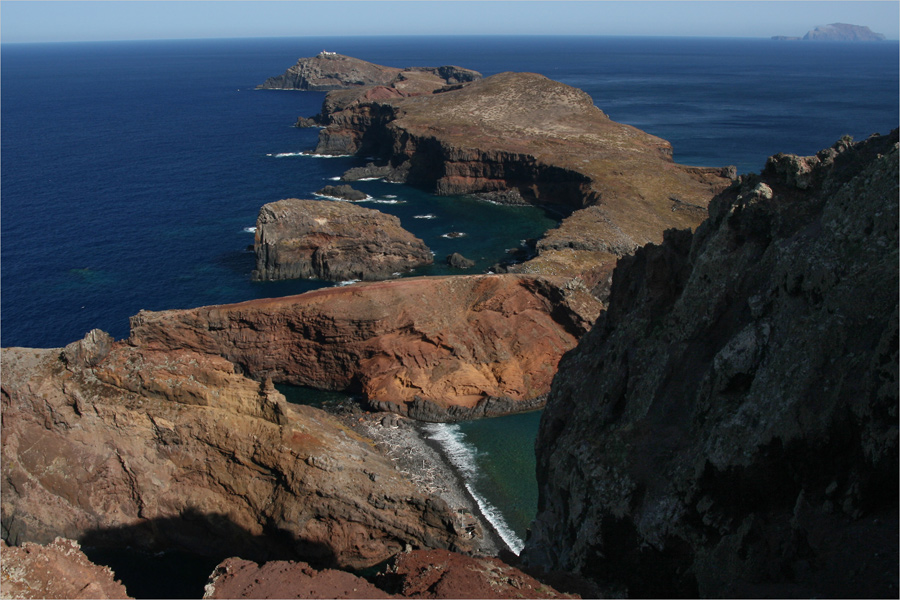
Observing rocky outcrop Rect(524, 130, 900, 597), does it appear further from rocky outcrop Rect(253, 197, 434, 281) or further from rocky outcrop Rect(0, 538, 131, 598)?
rocky outcrop Rect(253, 197, 434, 281)

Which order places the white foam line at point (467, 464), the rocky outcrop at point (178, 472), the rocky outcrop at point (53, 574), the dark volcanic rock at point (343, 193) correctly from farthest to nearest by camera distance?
the dark volcanic rock at point (343, 193) → the white foam line at point (467, 464) → the rocky outcrop at point (178, 472) → the rocky outcrop at point (53, 574)

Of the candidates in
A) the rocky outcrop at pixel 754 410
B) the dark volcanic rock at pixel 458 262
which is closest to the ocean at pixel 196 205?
the dark volcanic rock at pixel 458 262

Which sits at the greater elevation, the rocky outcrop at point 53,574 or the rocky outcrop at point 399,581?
A: the rocky outcrop at point 53,574

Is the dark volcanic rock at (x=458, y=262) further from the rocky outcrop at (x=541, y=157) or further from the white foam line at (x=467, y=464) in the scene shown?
the white foam line at (x=467, y=464)

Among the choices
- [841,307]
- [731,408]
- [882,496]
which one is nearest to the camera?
[882,496]

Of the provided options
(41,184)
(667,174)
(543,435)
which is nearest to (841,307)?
(543,435)

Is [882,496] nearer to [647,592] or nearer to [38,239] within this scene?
[647,592]
